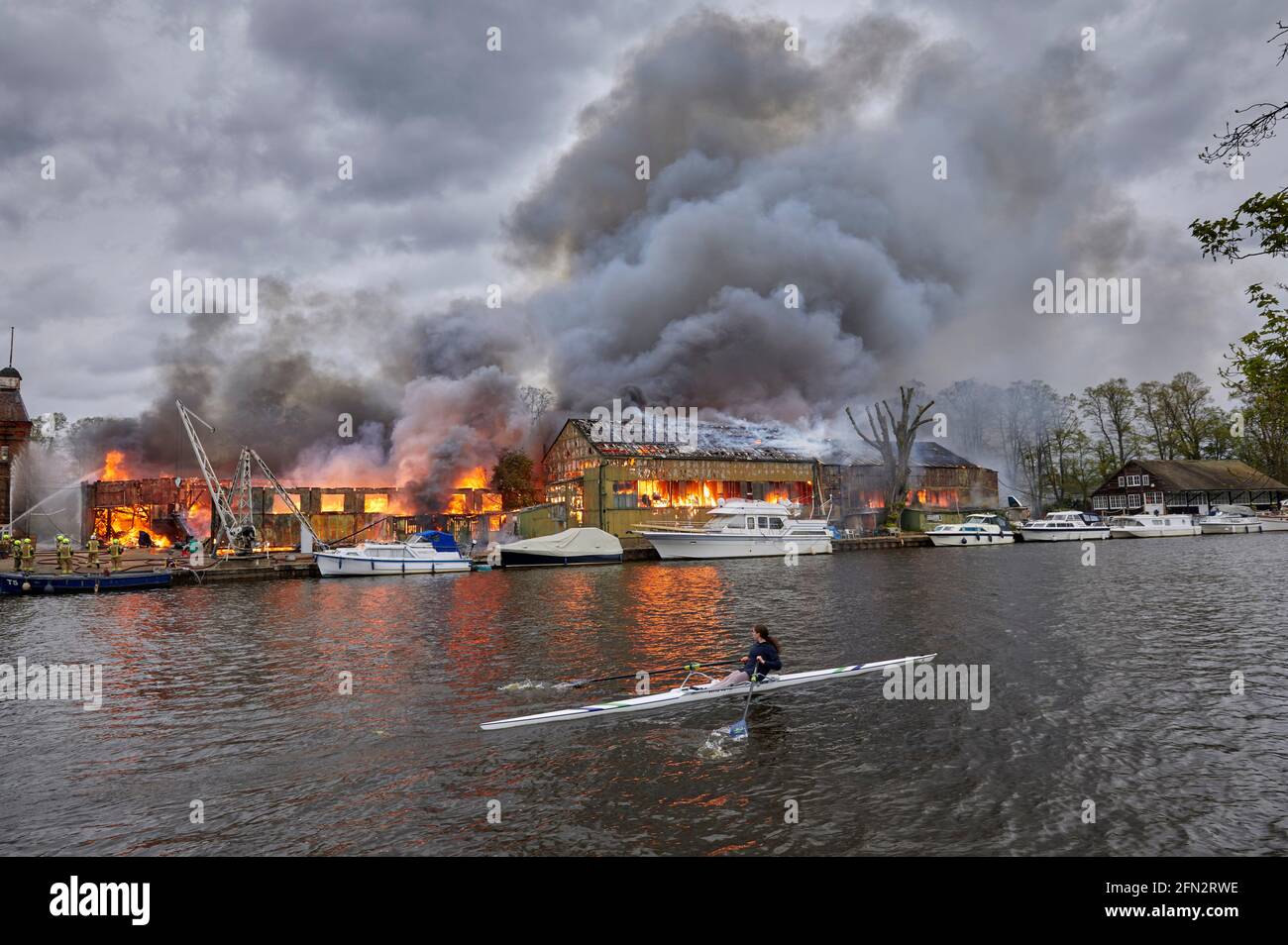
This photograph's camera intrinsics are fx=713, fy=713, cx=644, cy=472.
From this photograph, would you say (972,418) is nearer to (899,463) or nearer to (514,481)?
(899,463)

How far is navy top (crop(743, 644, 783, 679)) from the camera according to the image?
16.0 m

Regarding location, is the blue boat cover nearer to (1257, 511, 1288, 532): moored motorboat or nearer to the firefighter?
the firefighter

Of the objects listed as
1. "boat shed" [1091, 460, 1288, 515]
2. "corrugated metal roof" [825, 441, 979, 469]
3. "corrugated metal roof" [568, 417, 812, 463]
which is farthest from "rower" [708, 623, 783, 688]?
"boat shed" [1091, 460, 1288, 515]

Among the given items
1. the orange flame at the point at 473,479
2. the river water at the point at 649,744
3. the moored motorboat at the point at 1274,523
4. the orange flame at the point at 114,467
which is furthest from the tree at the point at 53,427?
the moored motorboat at the point at 1274,523

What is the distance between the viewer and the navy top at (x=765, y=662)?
1598cm

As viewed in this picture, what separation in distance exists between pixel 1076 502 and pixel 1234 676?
10455 centimetres

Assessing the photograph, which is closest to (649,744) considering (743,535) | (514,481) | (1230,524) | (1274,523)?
(743,535)

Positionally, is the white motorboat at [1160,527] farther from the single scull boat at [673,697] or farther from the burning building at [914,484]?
the single scull boat at [673,697]

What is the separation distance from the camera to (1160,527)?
272 ft

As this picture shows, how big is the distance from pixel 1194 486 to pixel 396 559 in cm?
10025

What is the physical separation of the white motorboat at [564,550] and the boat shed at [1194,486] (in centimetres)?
7601

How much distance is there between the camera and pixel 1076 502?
108312mm
